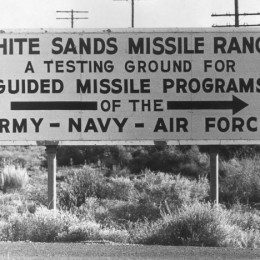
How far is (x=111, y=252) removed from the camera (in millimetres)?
10086

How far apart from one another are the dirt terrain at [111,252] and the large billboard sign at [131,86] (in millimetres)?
3336

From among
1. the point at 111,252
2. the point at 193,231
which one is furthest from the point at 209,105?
the point at 111,252

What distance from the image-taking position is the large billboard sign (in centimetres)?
1373

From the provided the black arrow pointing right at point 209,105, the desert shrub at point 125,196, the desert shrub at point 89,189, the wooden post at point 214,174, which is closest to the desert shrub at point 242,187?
the desert shrub at point 125,196

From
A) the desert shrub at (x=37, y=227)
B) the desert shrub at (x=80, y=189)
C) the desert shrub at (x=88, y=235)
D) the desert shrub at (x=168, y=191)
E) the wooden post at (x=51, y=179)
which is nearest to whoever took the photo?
the desert shrub at (x=88, y=235)

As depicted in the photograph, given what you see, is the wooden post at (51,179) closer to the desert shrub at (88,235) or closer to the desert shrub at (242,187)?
the desert shrub at (88,235)

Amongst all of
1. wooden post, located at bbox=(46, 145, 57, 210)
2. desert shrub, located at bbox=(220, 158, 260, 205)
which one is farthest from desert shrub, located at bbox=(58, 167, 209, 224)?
wooden post, located at bbox=(46, 145, 57, 210)

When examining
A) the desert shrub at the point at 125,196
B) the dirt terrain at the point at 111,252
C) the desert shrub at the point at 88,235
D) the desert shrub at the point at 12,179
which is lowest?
the dirt terrain at the point at 111,252

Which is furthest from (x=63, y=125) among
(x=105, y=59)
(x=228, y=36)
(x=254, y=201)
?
(x=254, y=201)

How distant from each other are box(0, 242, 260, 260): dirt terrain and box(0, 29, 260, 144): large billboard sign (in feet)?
10.9

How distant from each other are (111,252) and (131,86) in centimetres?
443

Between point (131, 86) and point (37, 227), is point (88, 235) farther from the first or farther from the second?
point (131, 86)

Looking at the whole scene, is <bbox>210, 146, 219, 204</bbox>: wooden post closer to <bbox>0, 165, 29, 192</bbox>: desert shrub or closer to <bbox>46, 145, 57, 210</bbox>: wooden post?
<bbox>46, 145, 57, 210</bbox>: wooden post

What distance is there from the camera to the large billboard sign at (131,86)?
45.0 ft
